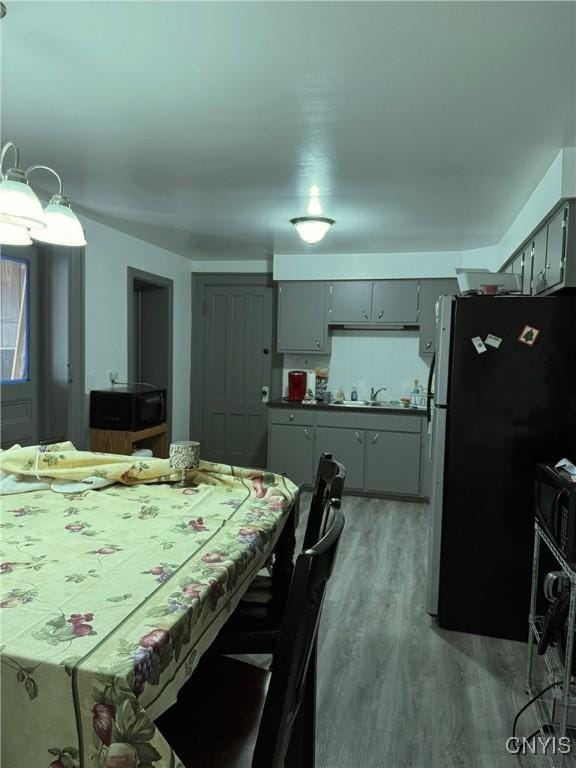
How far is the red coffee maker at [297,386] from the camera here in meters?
5.38

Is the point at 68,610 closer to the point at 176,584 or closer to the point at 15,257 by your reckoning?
the point at 176,584

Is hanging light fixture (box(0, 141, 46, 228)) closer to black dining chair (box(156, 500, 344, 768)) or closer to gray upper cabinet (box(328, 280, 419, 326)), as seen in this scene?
black dining chair (box(156, 500, 344, 768))

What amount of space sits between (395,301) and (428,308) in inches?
12.5

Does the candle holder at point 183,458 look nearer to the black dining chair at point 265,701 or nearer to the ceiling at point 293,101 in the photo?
the black dining chair at point 265,701

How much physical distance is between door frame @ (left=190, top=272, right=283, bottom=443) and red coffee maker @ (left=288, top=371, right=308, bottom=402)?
1.08 feet

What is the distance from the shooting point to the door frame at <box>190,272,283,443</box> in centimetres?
572

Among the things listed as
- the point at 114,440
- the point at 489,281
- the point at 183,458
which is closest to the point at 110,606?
the point at 183,458

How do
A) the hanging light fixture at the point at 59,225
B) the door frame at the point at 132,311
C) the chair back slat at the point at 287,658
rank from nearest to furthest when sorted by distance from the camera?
the chair back slat at the point at 287,658 → the hanging light fixture at the point at 59,225 → the door frame at the point at 132,311

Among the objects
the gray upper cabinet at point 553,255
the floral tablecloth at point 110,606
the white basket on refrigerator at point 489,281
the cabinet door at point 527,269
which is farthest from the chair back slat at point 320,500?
the cabinet door at point 527,269

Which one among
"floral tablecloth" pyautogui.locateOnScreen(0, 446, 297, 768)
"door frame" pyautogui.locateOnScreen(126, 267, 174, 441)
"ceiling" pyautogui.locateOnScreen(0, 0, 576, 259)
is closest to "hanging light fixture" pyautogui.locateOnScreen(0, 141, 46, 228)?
"ceiling" pyautogui.locateOnScreen(0, 0, 576, 259)

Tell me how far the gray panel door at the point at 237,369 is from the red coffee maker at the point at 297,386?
408 millimetres

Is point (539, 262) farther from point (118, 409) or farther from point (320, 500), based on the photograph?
point (118, 409)

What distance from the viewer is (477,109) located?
2.08m

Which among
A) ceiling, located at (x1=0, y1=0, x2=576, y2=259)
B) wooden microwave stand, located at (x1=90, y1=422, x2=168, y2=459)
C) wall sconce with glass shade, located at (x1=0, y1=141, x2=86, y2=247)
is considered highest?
ceiling, located at (x1=0, y1=0, x2=576, y2=259)
